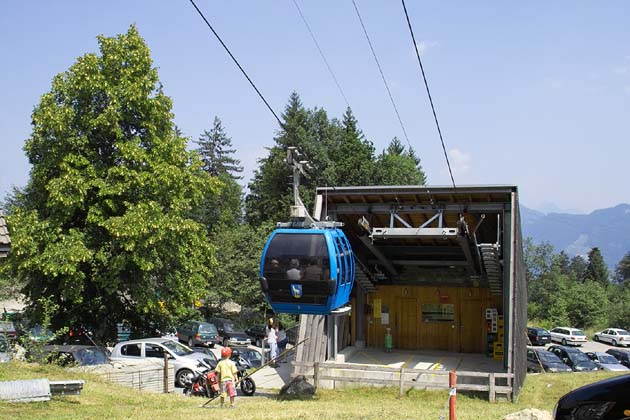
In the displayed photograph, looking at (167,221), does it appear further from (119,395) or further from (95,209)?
(119,395)

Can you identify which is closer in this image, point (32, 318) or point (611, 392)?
point (611, 392)

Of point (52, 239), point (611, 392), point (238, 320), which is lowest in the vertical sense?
point (238, 320)

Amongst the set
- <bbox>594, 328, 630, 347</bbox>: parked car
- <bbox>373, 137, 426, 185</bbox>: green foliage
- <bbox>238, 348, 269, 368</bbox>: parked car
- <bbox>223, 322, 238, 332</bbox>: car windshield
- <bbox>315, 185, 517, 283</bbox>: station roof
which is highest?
<bbox>373, 137, 426, 185</bbox>: green foliage

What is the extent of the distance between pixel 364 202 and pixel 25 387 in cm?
1287

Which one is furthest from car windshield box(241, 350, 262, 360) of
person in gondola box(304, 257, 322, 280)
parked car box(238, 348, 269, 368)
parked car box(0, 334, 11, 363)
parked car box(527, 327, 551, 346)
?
parked car box(527, 327, 551, 346)

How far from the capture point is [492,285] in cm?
2405

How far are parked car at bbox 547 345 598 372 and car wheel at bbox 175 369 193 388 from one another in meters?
18.2

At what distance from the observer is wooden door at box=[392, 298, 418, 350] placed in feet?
90.2

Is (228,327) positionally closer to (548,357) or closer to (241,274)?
(241,274)

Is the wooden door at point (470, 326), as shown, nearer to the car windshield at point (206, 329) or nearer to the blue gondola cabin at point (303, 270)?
the car windshield at point (206, 329)

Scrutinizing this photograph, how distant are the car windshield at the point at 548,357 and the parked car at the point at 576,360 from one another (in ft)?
2.60

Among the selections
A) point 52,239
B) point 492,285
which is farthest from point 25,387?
point 492,285

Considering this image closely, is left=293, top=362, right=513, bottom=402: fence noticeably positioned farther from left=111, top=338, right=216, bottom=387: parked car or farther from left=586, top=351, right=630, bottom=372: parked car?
left=586, top=351, right=630, bottom=372: parked car

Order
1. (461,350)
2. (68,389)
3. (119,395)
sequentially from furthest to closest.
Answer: (461,350), (119,395), (68,389)
